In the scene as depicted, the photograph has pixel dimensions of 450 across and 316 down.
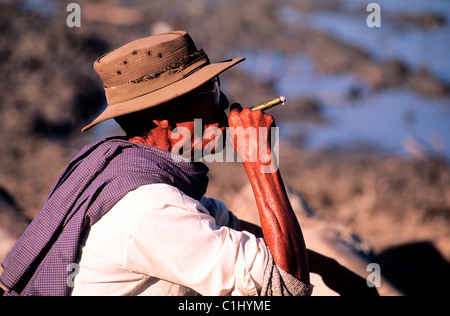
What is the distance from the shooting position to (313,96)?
370 inches

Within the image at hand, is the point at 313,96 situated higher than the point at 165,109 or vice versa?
the point at 165,109

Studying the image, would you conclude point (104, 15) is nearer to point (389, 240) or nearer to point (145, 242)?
point (389, 240)

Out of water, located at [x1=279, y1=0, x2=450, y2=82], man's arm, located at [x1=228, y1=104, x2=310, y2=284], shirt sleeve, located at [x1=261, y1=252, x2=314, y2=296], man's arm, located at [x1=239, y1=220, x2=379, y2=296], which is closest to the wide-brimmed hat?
man's arm, located at [x1=228, y1=104, x2=310, y2=284]

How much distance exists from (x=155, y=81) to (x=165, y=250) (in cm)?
68

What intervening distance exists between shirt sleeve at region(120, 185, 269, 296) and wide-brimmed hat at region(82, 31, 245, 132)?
1.30 ft

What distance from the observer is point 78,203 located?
1.83 m

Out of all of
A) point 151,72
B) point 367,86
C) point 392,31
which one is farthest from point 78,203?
point 392,31

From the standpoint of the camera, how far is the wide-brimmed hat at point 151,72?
1901 mm

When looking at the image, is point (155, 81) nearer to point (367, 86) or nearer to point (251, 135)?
point (251, 135)

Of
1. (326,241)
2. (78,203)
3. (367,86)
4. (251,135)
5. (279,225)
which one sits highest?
(251,135)

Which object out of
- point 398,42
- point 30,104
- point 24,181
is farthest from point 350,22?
point 24,181

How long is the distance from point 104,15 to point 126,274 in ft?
35.4

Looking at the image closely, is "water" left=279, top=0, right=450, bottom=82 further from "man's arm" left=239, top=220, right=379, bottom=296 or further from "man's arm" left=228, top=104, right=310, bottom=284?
"man's arm" left=228, top=104, right=310, bottom=284
